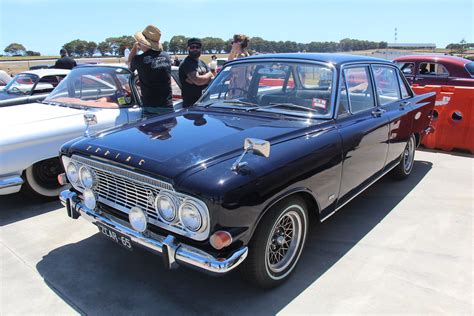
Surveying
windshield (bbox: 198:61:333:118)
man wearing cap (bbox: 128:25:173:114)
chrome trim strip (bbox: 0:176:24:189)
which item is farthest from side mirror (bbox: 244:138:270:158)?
chrome trim strip (bbox: 0:176:24:189)

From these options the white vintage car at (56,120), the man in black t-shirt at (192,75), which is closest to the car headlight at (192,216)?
the white vintage car at (56,120)

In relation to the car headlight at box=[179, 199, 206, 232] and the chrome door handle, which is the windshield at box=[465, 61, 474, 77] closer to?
the chrome door handle

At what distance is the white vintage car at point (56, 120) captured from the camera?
4188mm

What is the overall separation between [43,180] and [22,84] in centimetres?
423

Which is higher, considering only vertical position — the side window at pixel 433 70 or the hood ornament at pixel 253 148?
the side window at pixel 433 70

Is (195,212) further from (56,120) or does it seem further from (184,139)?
(56,120)

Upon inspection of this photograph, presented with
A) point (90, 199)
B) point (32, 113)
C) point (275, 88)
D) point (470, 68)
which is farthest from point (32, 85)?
point (470, 68)

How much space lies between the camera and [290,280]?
124 inches

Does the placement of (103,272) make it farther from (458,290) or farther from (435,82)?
(435,82)

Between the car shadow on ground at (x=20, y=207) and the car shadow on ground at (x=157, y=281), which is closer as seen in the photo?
the car shadow on ground at (x=157, y=281)

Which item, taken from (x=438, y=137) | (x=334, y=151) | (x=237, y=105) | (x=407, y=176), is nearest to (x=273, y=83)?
(x=237, y=105)

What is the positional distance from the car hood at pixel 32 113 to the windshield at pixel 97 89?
0.25 meters

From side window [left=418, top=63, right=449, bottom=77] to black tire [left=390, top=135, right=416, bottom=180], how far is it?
19.1 feet

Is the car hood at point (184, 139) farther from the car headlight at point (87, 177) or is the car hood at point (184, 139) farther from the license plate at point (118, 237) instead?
the license plate at point (118, 237)
